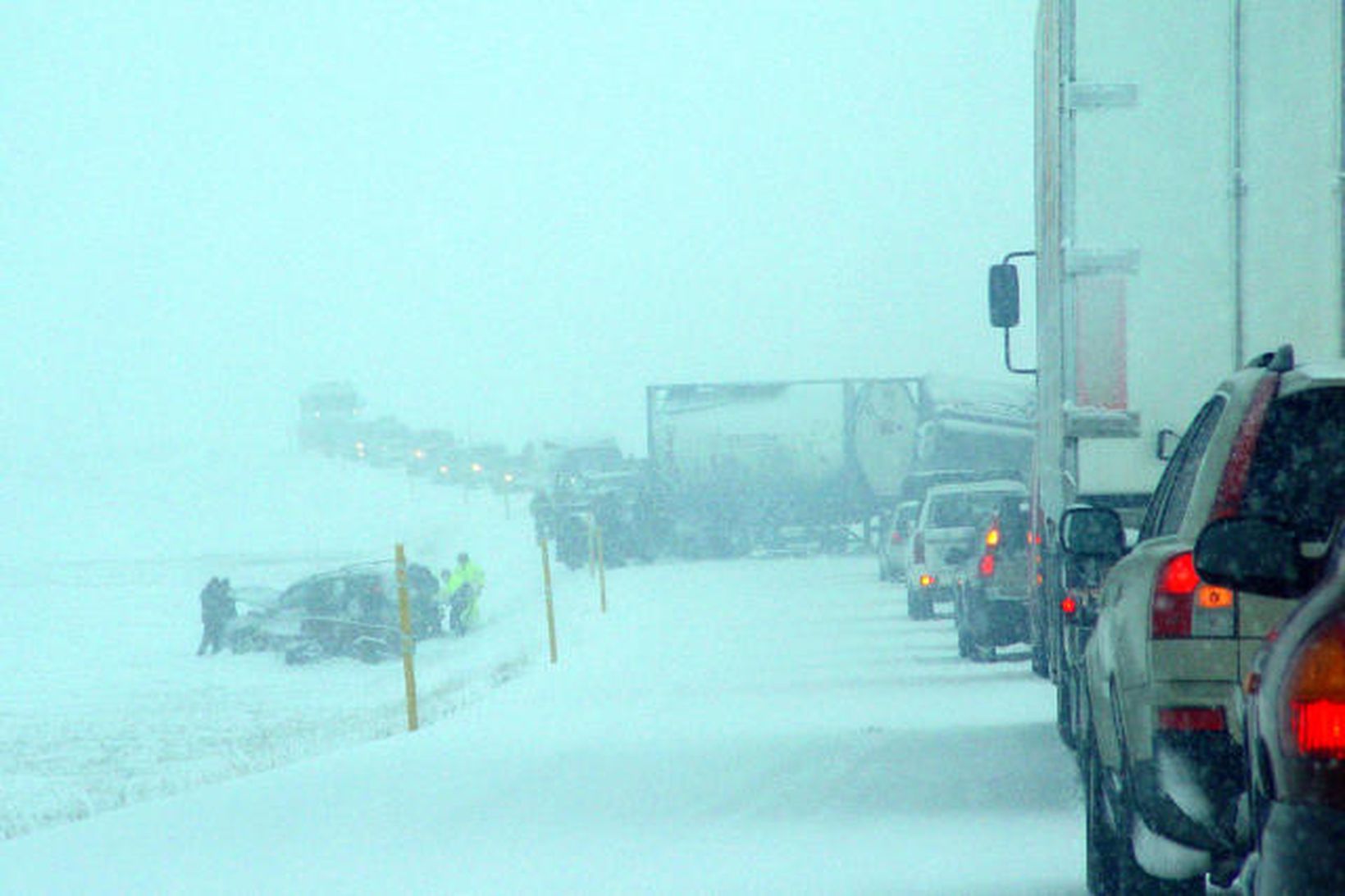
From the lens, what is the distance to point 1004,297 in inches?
514

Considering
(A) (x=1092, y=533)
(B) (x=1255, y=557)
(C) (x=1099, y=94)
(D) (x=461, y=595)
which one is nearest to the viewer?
(B) (x=1255, y=557)

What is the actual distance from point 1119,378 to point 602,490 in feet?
132

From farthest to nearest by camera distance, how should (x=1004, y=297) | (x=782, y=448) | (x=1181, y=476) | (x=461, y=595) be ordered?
1. (x=782, y=448)
2. (x=461, y=595)
3. (x=1004, y=297)
4. (x=1181, y=476)

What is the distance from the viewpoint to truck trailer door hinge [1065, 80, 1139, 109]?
930 cm

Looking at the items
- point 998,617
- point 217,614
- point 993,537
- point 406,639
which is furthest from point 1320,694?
point 217,614

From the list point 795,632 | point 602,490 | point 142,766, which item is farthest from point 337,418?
point 142,766

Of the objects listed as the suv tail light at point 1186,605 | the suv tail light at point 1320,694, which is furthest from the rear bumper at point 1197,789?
the suv tail light at point 1320,694

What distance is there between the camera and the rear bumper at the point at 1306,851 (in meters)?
3.36

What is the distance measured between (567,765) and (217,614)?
691 inches

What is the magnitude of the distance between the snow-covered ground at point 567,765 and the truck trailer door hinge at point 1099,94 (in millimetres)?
3280

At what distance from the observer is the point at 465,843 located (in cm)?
918

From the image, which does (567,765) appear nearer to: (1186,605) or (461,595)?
(1186,605)

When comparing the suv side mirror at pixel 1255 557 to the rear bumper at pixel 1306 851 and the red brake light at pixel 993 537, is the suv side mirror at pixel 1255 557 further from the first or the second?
the red brake light at pixel 993 537

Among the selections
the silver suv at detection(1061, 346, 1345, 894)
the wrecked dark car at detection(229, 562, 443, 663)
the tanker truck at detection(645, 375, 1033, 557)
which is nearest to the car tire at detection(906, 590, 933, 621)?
the wrecked dark car at detection(229, 562, 443, 663)
